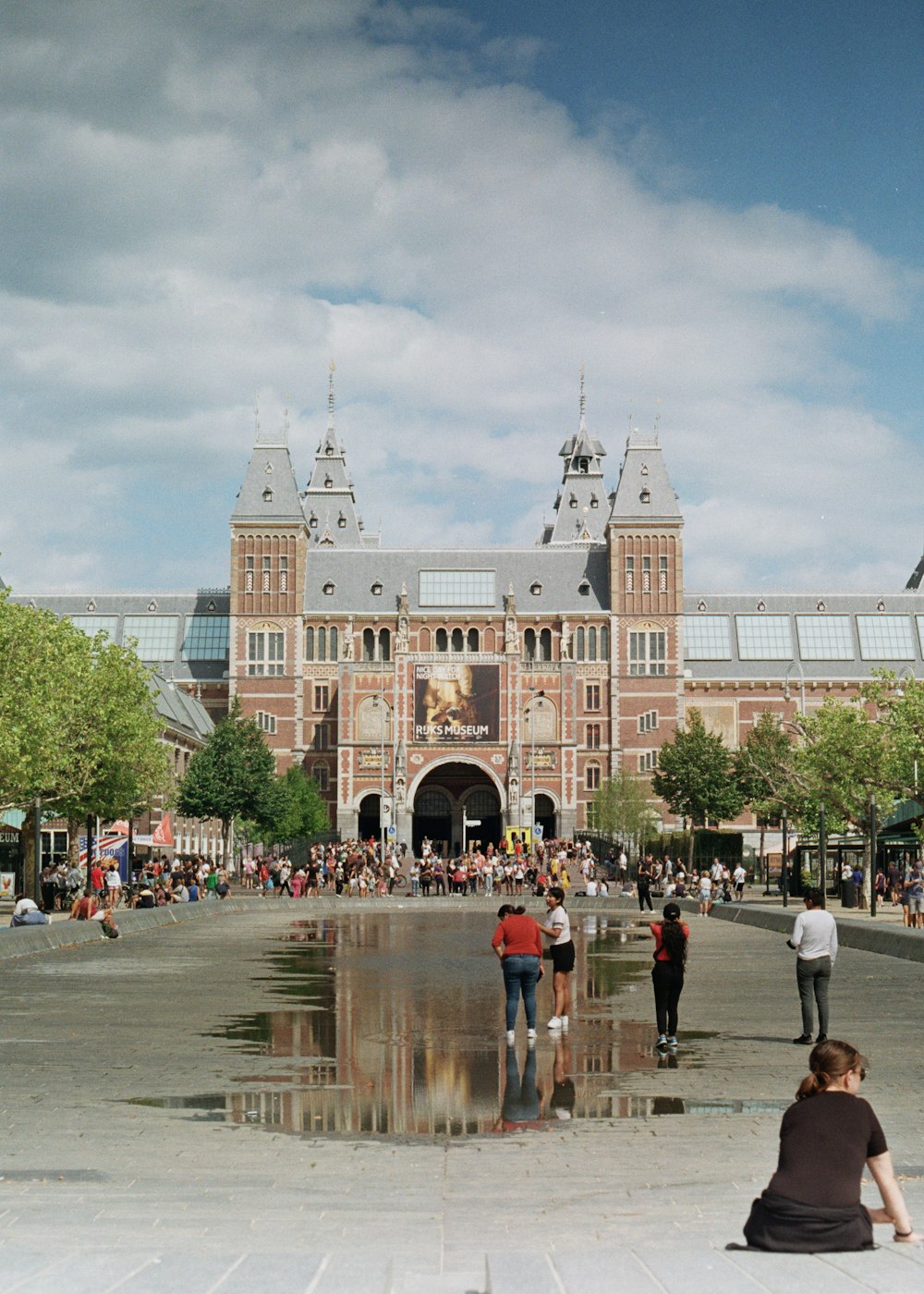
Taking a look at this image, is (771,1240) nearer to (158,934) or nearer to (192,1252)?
(192,1252)

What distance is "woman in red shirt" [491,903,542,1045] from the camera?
1598 centimetres

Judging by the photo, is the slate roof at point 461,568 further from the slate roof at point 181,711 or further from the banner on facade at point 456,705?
the slate roof at point 181,711

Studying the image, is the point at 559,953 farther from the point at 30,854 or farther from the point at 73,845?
the point at 73,845

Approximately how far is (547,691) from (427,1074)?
86588 millimetres

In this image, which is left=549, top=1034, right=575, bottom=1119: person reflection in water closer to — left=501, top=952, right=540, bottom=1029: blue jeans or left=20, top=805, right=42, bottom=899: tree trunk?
left=501, top=952, right=540, bottom=1029: blue jeans

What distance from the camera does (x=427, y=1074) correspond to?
44.0 ft

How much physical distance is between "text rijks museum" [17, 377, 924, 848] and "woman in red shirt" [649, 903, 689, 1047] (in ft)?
264

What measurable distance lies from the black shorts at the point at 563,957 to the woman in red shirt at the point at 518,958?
1.51m

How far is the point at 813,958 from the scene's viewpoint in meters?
15.7

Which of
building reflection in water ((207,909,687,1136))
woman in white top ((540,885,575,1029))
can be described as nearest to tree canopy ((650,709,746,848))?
building reflection in water ((207,909,687,1136))

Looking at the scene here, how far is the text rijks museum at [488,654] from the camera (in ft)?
322

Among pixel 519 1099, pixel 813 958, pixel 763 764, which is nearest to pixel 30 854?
pixel 813 958

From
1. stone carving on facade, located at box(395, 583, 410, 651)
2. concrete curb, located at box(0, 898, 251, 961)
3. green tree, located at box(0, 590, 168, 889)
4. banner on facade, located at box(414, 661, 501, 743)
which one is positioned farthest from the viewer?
stone carving on facade, located at box(395, 583, 410, 651)

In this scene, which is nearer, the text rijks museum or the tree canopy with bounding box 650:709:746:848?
the tree canopy with bounding box 650:709:746:848
